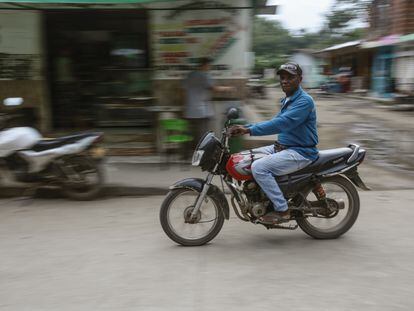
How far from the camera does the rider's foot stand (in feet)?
14.8

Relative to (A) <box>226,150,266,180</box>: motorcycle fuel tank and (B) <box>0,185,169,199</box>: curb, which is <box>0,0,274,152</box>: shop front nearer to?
(B) <box>0,185,169,199</box>: curb

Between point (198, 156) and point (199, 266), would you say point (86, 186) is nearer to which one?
point (198, 156)

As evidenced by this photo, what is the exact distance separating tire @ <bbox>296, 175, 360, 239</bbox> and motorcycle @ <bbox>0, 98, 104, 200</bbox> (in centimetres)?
301

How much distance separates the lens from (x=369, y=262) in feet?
13.6

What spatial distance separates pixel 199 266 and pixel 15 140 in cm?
337

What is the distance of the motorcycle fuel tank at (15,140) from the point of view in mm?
6125

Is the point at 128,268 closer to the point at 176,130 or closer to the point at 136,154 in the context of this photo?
the point at 176,130

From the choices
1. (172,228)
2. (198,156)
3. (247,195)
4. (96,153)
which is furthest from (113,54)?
(247,195)

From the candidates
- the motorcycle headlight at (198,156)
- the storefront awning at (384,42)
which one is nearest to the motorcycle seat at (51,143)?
the motorcycle headlight at (198,156)

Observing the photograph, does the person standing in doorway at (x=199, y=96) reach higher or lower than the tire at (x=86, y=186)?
higher

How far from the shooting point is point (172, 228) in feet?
15.1

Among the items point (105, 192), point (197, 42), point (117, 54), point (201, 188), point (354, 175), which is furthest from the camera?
point (117, 54)

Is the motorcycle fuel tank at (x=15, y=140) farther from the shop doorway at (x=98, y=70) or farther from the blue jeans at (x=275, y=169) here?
the blue jeans at (x=275, y=169)

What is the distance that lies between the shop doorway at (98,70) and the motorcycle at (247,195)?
17.0ft
